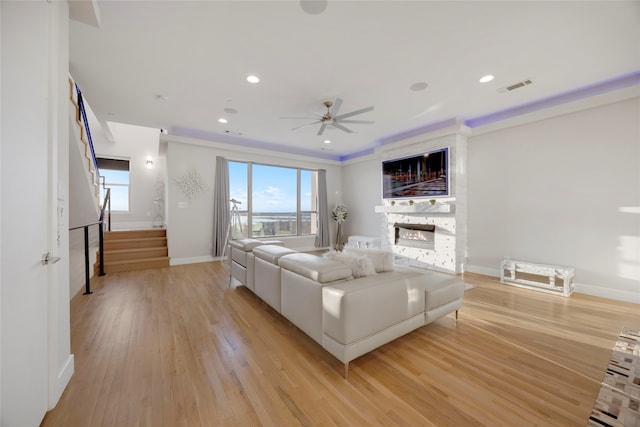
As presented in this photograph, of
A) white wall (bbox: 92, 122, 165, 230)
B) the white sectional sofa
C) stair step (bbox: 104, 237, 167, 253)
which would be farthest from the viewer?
white wall (bbox: 92, 122, 165, 230)

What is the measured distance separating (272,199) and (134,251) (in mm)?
3380

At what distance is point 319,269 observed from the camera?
2033 millimetres

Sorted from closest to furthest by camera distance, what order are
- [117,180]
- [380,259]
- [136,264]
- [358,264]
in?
[358,264]
[380,259]
[136,264]
[117,180]

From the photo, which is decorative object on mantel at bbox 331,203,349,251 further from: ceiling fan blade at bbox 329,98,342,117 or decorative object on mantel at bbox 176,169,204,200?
ceiling fan blade at bbox 329,98,342,117

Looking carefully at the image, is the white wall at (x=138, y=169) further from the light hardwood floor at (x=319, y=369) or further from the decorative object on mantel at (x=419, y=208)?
the decorative object on mantel at (x=419, y=208)

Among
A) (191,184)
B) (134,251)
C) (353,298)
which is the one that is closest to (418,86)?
(353,298)

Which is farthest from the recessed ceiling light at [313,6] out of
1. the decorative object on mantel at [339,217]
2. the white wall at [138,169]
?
the white wall at [138,169]

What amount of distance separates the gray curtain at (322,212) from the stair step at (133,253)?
4109mm

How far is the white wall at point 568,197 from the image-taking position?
326cm

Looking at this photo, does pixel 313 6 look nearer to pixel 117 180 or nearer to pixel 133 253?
pixel 133 253

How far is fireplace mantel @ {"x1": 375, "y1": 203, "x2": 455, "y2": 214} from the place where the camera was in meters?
4.75

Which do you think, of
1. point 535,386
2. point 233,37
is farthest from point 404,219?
point 233,37

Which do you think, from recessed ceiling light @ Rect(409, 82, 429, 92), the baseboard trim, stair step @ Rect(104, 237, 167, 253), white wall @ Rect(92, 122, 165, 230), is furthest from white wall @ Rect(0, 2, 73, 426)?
white wall @ Rect(92, 122, 165, 230)

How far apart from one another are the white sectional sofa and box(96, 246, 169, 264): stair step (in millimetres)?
3969
